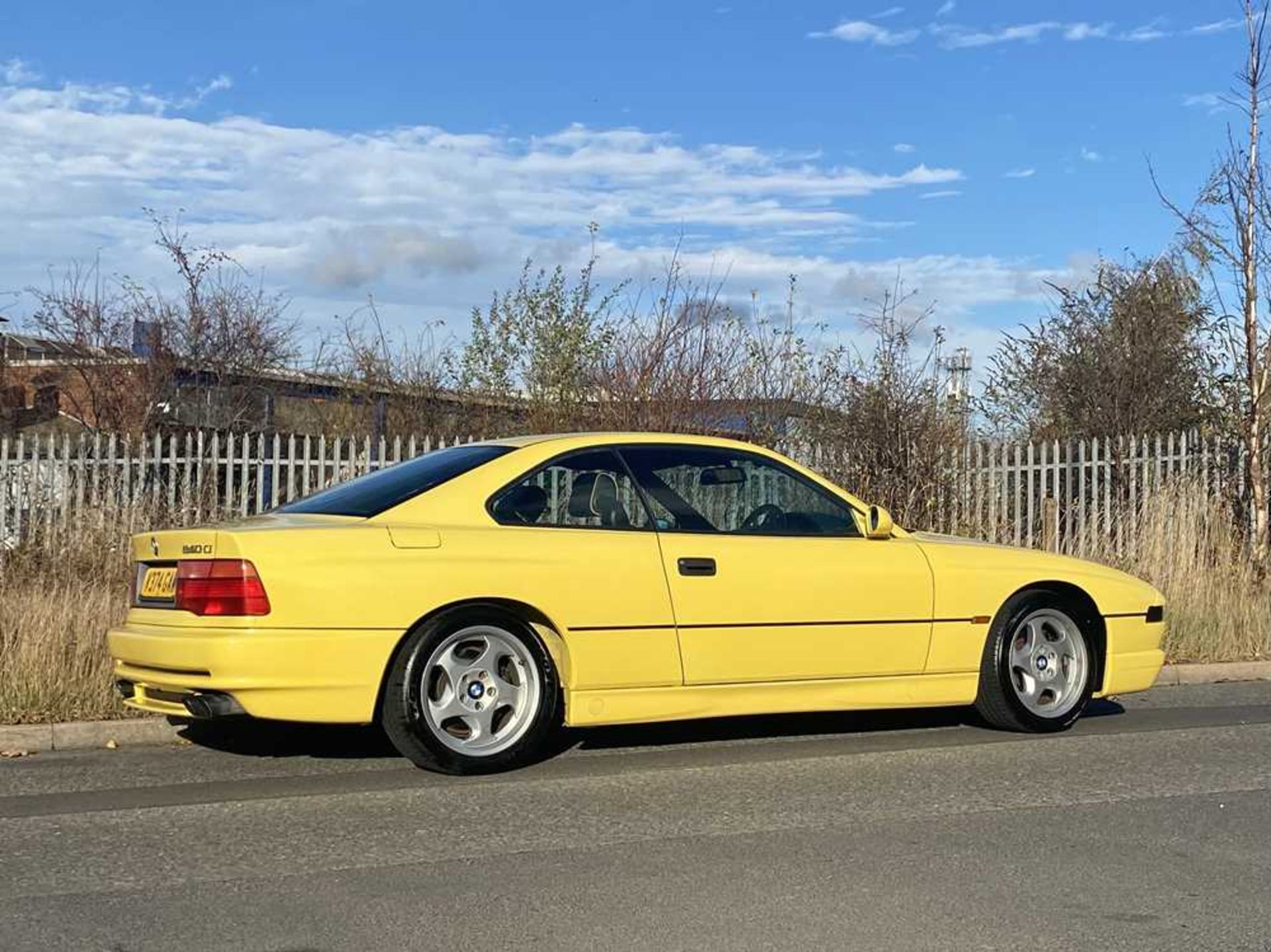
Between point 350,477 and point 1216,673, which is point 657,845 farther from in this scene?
point 350,477

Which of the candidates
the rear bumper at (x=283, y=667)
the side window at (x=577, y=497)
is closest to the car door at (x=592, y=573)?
the side window at (x=577, y=497)

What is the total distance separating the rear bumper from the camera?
19.7 feet

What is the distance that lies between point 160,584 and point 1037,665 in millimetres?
4500

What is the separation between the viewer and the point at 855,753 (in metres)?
7.18

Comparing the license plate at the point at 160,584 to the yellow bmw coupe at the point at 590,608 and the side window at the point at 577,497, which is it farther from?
the side window at the point at 577,497

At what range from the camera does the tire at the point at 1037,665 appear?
25.0ft

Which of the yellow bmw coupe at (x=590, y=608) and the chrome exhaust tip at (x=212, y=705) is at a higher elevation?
the yellow bmw coupe at (x=590, y=608)

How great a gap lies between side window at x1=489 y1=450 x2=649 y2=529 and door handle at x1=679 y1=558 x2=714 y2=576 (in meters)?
0.27

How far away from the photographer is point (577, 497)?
6895 millimetres

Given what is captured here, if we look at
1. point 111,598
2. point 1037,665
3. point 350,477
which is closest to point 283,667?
point 111,598

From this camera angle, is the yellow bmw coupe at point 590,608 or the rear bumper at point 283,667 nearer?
the rear bumper at point 283,667

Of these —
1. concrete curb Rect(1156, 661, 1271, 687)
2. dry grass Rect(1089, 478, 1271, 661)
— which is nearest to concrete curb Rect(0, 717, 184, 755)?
concrete curb Rect(1156, 661, 1271, 687)

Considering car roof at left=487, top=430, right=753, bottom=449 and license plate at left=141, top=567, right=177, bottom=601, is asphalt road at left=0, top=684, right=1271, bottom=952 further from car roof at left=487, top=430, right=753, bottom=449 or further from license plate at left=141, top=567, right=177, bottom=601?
car roof at left=487, top=430, right=753, bottom=449

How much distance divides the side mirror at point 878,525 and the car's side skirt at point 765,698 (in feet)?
2.35
